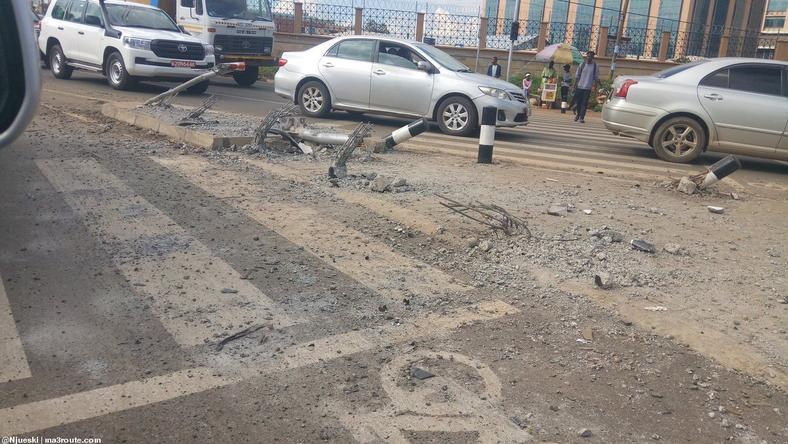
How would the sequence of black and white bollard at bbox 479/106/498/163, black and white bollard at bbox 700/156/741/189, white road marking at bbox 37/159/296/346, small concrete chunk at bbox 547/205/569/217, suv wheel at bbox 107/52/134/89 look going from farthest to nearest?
suv wheel at bbox 107/52/134/89 < black and white bollard at bbox 479/106/498/163 < black and white bollard at bbox 700/156/741/189 < small concrete chunk at bbox 547/205/569/217 < white road marking at bbox 37/159/296/346

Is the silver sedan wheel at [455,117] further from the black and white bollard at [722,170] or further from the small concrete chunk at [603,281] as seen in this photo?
the small concrete chunk at [603,281]

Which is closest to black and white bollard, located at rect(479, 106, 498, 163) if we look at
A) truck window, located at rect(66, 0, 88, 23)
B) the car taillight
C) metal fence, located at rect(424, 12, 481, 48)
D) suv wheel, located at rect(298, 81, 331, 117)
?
the car taillight

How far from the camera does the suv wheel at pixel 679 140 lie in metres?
10.3

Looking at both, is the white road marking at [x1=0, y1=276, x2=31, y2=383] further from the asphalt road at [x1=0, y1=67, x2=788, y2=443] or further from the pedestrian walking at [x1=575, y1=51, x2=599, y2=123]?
the pedestrian walking at [x1=575, y1=51, x2=599, y2=123]

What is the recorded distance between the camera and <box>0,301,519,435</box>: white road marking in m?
3.04

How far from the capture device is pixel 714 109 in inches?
397

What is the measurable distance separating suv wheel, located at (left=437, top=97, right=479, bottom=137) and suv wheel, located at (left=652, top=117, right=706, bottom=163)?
9.73 feet

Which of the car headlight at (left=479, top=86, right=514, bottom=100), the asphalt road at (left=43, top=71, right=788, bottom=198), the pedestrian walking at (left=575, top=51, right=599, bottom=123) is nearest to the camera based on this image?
the asphalt road at (left=43, top=71, right=788, bottom=198)

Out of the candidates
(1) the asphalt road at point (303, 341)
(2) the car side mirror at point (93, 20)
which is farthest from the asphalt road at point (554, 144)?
(1) the asphalt road at point (303, 341)

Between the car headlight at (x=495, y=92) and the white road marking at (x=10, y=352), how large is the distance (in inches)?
346

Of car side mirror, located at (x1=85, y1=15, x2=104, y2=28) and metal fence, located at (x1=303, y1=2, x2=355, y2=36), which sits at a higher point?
metal fence, located at (x1=303, y1=2, x2=355, y2=36)

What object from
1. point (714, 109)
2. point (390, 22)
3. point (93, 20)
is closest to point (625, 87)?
point (714, 109)

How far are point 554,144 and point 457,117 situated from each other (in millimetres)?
1829

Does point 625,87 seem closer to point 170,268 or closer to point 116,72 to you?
point 170,268
